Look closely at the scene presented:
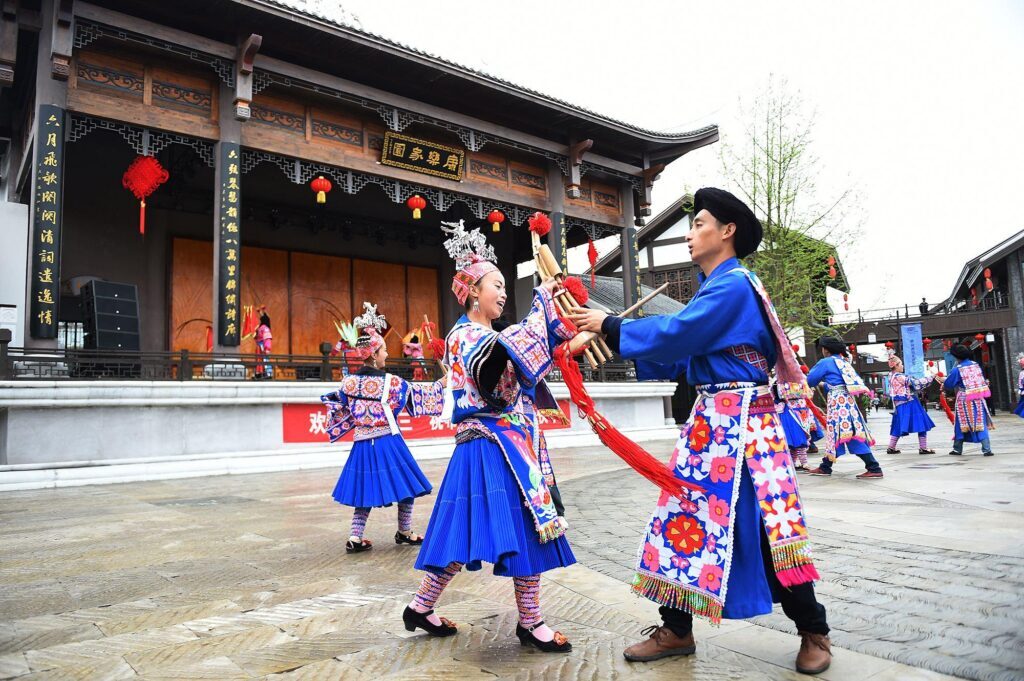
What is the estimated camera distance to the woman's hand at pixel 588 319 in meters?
2.49

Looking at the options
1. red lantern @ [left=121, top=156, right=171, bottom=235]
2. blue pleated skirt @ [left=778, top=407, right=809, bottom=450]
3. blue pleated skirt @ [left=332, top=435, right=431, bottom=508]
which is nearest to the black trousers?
blue pleated skirt @ [left=332, top=435, right=431, bottom=508]

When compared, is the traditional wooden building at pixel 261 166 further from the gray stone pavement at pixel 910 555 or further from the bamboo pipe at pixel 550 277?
the bamboo pipe at pixel 550 277

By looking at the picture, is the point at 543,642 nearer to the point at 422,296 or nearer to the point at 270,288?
the point at 270,288

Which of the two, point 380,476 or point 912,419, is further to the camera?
point 912,419

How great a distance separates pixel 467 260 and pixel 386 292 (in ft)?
47.2

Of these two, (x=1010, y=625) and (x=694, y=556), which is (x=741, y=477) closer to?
(x=694, y=556)

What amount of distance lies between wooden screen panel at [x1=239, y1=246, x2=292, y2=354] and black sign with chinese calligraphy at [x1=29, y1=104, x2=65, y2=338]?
584 centimetres

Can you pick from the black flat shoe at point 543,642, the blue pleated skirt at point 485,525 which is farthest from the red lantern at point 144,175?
the black flat shoe at point 543,642

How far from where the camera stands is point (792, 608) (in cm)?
235

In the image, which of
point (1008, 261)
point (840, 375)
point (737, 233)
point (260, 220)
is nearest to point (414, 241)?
point (260, 220)

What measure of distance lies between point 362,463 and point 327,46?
362 inches

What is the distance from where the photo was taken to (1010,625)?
8.60ft

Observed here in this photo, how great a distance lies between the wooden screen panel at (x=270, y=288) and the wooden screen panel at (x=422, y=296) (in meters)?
3.36

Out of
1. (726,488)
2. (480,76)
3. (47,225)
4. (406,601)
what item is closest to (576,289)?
(726,488)
